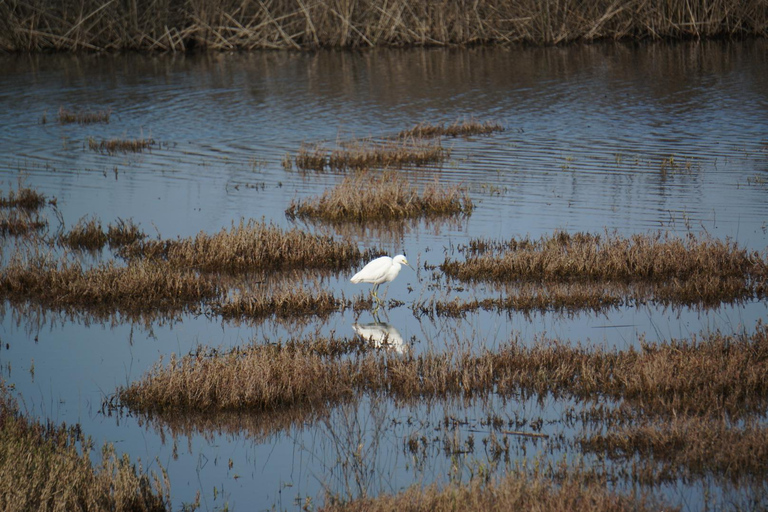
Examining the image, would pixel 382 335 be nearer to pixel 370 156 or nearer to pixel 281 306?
pixel 281 306

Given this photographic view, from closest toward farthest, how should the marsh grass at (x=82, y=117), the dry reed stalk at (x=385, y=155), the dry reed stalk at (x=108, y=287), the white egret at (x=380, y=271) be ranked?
the white egret at (x=380, y=271) → the dry reed stalk at (x=108, y=287) → the dry reed stalk at (x=385, y=155) → the marsh grass at (x=82, y=117)

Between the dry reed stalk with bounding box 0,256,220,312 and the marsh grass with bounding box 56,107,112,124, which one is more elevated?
the marsh grass with bounding box 56,107,112,124

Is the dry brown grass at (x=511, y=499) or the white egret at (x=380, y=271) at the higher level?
the white egret at (x=380, y=271)

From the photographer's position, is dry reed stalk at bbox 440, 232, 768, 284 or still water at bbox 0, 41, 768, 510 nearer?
still water at bbox 0, 41, 768, 510

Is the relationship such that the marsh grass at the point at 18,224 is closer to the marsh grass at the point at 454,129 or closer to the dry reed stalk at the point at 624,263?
the dry reed stalk at the point at 624,263

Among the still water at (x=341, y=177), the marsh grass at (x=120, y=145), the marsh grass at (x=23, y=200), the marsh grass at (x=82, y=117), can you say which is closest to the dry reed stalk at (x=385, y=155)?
the still water at (x=341, y=177)

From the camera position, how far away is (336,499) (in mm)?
5527

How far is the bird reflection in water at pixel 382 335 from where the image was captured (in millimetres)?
8498

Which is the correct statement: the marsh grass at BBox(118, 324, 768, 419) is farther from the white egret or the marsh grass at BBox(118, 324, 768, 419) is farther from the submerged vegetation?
the submerged vegetation

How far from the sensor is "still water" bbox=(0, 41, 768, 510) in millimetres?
6773

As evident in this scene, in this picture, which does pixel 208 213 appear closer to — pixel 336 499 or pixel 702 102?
pixel 336 499

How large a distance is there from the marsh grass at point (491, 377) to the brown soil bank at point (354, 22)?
27.3 m

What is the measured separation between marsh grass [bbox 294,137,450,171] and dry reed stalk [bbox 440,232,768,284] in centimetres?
600

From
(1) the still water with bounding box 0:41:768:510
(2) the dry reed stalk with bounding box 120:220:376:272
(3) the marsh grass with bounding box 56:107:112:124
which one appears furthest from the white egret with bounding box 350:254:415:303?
(3) the marsh grass with bounding box 56:107:112:124
